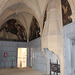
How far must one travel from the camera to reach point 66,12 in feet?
24.5

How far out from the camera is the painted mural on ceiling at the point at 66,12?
7.13 meters

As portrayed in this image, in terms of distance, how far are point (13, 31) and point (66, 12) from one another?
10366mm

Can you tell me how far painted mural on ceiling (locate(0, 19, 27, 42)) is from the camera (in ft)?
52.3

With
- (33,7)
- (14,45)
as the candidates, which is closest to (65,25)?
(33,7)

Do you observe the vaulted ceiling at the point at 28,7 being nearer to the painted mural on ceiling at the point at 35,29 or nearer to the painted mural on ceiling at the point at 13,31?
the painted mural on ceiling at the point at 35,29

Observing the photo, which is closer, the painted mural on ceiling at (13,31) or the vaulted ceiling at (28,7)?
the vaulted ceiling at (28,7)

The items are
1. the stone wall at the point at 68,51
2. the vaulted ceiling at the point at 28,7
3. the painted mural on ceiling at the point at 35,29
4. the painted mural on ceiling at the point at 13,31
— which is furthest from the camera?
the painted mural on ceiling at the point at 13,31

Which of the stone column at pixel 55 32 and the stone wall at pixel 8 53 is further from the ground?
the stone column at pixel 55 32

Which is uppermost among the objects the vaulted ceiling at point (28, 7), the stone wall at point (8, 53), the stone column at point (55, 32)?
the vaulted ceiling at point (28, 7)

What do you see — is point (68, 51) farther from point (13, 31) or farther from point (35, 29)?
point (13, 31)

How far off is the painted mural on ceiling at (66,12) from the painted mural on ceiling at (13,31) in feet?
31.0

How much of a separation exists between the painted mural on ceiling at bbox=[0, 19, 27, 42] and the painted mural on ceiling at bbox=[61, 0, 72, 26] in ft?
31.0

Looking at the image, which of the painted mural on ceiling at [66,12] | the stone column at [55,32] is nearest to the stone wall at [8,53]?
the stone column at [55,32]

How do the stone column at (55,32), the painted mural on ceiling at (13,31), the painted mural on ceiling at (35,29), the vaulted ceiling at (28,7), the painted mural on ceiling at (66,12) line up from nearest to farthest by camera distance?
the painted mural on ceiling at (66,12) → the stone column at (55,32) → the vaulted ceiling at (28,7) → the painted mural on ceiling at (35,29) → the painted mural on ceiling at (13,31)
